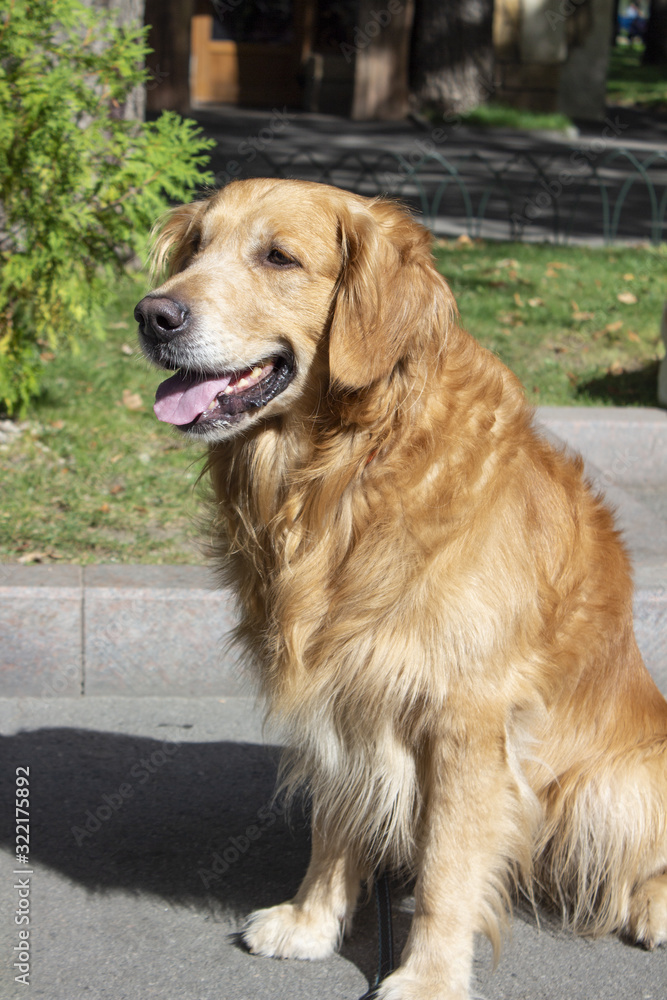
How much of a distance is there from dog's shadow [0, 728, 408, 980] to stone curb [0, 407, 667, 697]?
291 millimetres

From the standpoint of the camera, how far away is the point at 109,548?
435 centimetres

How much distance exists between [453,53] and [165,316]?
19904mm

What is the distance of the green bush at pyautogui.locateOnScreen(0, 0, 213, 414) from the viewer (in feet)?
16.7

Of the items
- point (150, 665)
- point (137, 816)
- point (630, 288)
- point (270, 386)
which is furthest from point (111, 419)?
point (630, 288)

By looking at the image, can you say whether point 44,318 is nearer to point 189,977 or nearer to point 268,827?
point 268,827

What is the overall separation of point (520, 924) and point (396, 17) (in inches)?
779

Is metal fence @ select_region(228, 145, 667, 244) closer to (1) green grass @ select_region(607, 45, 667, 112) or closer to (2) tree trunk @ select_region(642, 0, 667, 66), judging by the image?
(1) green grass @ select_region(607, 45, 667, 112)

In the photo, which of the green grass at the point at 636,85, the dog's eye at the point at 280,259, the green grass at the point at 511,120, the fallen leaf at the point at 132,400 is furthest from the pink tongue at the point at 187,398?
the green grass at the point at 636,85

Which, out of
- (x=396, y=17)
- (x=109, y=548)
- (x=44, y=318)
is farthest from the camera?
(x=396, y=17)

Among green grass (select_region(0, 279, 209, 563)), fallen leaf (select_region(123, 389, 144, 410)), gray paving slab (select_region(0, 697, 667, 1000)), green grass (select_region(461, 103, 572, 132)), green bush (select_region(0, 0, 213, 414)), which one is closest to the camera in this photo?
gray paving slab (select_region(0, 697, 667, 1000))

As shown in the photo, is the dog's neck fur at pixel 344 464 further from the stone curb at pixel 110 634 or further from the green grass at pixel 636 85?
the green grass at pixel 636 85

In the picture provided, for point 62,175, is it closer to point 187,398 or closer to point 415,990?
point 187,398
